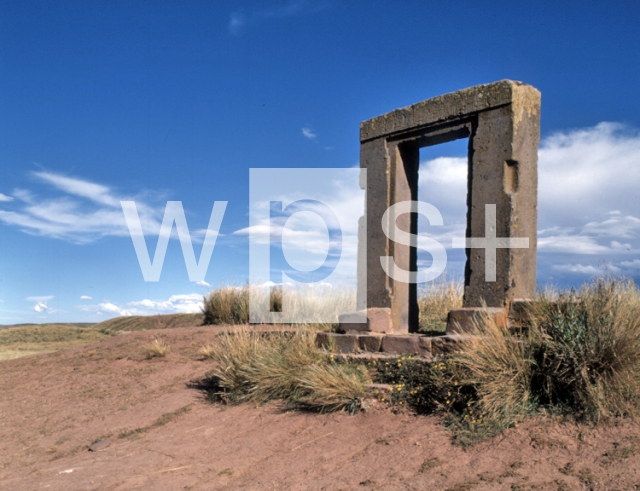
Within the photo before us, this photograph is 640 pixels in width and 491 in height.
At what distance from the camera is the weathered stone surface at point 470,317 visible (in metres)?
5.96

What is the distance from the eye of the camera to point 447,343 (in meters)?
5.95

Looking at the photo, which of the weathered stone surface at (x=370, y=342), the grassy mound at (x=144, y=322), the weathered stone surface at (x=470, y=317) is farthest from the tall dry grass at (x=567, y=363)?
the grassy mound at (x=144, y=322)

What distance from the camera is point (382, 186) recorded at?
778 centimetres

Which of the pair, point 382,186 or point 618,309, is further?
point 382,186

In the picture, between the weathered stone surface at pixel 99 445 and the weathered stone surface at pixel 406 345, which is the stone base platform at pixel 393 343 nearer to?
the weathered stone surface at pixel 406 345

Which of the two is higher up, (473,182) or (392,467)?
(473,182)

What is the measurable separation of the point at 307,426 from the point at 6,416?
548cm

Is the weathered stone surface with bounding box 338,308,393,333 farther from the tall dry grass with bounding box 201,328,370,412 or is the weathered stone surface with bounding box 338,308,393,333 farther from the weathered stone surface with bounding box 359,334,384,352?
the tall dry grass with bounding box 201,328,370,412

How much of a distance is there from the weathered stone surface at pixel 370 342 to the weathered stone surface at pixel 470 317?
92 cm

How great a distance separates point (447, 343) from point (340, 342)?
167cm

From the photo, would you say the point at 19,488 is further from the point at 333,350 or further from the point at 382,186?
the point at 382,186

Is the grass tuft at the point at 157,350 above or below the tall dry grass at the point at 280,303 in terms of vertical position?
below

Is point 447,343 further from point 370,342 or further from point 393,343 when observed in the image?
point 370,342

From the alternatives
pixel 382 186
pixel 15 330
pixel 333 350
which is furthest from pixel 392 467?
pixel 15 330
